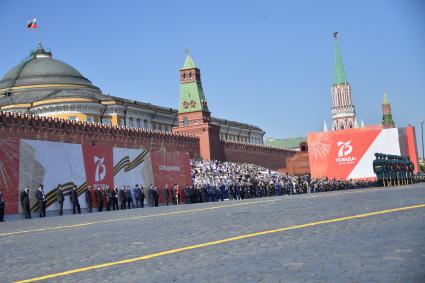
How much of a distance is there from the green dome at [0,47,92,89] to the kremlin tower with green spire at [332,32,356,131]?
81.1 metres

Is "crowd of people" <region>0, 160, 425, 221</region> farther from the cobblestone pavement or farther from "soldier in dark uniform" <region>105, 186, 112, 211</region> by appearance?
the cobblestone pavement

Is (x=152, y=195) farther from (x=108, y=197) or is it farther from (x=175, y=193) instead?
(x=108, y=197)

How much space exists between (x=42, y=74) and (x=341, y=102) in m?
92.7

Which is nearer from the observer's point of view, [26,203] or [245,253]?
[245,253]

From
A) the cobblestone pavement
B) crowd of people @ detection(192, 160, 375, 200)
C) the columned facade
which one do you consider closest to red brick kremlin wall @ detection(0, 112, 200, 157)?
crowd of people @ detection(192, 160, 375, 200)

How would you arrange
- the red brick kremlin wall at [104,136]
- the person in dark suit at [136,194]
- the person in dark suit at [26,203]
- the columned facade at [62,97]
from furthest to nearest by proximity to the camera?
1. the columned facade at [62,97]
2. the red brick kremlin wall at [104,136]
3. the person in dark suit at [136,194]
4. the person in dark suit at [26,203]

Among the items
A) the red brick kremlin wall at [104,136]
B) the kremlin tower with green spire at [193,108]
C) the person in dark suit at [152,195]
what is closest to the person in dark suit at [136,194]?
the person in dark suit at [152,195]

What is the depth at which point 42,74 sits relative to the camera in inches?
2763

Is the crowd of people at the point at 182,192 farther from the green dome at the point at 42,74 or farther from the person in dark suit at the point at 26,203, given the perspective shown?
the green dome at the point at 42,74

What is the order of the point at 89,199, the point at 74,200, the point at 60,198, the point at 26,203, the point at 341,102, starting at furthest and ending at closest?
the point at 341,102 < the point at 89,199 < the point at 74,200 < the point at 60,198 < the point at 26,203

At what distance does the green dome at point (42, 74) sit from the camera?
6969 cm

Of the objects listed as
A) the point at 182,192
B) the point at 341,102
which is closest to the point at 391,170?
the point at 182,192

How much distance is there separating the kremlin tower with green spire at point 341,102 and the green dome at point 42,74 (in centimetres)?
8114

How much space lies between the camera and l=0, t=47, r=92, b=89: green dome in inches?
2744
